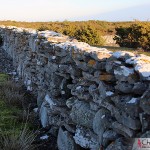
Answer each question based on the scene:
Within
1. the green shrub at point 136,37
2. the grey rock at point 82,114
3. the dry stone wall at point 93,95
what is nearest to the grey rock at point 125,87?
the dry stone wall at point 93,95

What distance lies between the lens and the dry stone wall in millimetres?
3520

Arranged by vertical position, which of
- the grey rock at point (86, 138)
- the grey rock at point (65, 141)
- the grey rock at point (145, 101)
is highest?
the grey rock at point (145, 101)

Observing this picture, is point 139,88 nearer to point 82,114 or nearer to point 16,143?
point 82,114

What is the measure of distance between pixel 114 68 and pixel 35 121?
9.77 ft

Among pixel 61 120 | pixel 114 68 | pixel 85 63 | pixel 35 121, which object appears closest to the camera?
pixel 114 68

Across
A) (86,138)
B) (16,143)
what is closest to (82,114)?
(86,138)

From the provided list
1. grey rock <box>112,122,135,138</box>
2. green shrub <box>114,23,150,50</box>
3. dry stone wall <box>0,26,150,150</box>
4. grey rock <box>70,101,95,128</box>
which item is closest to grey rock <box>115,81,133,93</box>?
dry stone wall <box>0,26,150,150</box>

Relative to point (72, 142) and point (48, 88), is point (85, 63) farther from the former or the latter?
point (48, 88)

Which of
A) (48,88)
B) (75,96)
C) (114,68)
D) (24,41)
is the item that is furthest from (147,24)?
(114,68)

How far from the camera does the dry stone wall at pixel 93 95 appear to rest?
3520 mm

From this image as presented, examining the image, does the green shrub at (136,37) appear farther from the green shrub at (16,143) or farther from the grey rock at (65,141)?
the green shrub at (16,143)

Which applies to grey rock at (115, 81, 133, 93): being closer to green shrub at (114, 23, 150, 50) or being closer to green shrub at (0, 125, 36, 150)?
green shrub at (0, 125, 36, 150)

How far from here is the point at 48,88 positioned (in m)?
6.61

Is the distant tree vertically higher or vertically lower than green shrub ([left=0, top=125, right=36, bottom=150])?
higher
